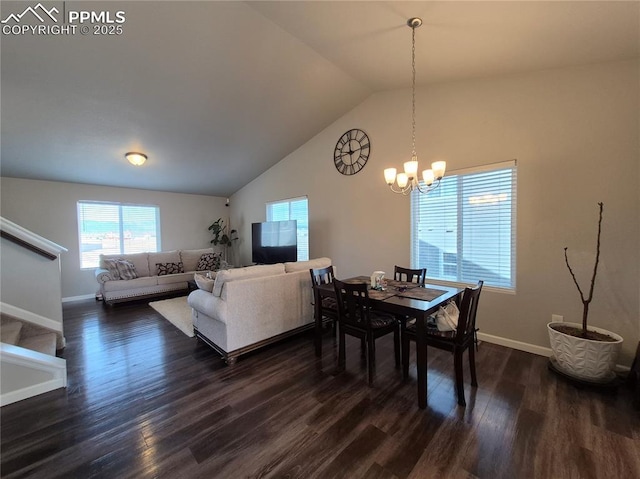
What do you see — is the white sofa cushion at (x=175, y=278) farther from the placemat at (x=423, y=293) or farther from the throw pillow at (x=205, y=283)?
the placemat at (x=423, y=293)

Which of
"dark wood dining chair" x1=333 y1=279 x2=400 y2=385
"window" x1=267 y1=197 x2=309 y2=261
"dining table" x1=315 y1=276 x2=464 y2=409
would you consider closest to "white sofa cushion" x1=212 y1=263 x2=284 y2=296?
"dining table" x1=315 y1=276 x2=464 y2=409

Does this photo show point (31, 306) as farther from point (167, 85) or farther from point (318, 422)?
point (318, 422)

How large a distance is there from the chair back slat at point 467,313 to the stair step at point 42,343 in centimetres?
388

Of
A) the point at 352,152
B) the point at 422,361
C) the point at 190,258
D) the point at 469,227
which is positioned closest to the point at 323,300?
the point at 422,361

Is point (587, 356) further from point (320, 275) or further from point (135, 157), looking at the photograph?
point (135, 157)

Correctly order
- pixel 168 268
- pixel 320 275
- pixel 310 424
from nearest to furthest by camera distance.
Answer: pixel 310 424, pixel 320 275, pixel 168 268

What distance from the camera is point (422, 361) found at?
2035mm

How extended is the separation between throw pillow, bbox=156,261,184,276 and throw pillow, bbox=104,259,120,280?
785 mm

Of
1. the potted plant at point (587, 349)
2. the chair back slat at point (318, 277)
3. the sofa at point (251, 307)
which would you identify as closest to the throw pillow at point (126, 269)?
the sofa at point (251, 307)

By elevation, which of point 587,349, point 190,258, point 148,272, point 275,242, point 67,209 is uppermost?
point 67,209

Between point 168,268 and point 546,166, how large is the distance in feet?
22.0

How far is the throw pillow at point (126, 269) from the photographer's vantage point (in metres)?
5.16

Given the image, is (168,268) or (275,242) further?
(168,268)

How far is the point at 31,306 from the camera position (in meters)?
2.95
